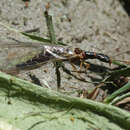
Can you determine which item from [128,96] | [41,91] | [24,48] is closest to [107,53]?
[128,96]

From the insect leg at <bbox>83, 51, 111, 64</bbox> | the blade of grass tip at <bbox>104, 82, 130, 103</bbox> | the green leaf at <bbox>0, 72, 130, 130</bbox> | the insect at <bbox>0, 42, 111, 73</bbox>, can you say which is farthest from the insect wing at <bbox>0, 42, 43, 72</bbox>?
the blade of grass tip at <bbox>104, 82, 130, 103</bbox>

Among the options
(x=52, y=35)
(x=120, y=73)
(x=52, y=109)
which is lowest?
(x=52, y=109)

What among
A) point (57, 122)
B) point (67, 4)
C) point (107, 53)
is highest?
point (67, 4)

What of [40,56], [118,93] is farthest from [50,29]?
[118,93]

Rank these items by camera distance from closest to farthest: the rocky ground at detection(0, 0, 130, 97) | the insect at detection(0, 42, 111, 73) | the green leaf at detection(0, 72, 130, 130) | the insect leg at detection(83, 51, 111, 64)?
the green leaf at detection(0, 72, 130, 130) < the insect at detection(0, 42, 111, 73) < the rocky ground at detection(0, 0, 130, 97) < the insect leg at detection(83, 51, 111, 64)

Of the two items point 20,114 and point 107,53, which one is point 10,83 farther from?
point 107,53

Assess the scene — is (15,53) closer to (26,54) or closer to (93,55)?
(26,54)

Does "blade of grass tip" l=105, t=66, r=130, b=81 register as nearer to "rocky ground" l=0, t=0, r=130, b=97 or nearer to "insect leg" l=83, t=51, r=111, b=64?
"rocky ground" l=0, t=0, r=130, b=97

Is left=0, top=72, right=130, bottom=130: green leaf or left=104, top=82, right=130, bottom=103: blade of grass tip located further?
left=104, top=82, right=130, bottom=103: blade of grass tip

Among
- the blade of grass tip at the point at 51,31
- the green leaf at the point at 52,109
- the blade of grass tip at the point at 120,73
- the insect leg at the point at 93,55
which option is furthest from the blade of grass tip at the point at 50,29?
the green leaf at the point at 52,109

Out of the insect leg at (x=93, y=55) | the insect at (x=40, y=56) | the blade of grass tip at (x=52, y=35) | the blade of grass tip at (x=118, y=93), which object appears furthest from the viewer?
the insect leg at (x=93, y=55)

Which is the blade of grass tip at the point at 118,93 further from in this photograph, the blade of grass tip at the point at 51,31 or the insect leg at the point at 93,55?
the blade of grass tip at the point at 51,31
